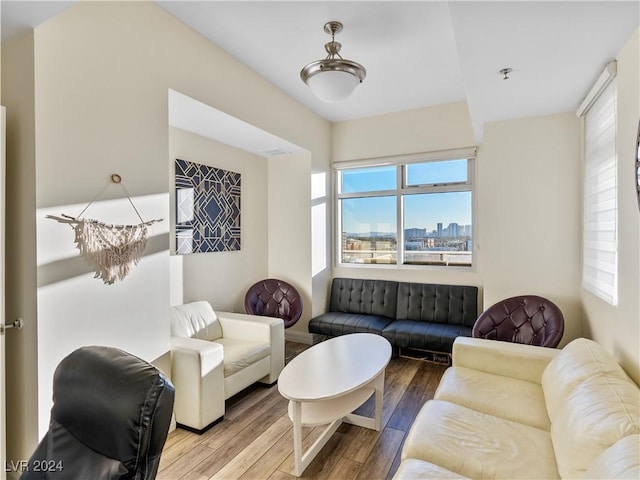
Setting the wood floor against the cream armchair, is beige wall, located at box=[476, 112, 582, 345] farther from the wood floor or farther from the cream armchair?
the cream armchair

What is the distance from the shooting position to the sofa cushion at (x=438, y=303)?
3.80m

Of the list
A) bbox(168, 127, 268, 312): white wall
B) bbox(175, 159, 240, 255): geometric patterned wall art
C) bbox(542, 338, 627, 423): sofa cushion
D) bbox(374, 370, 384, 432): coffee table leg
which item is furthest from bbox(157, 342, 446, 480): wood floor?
bbox(175, 159, 240, 255): geometric patterned wall art

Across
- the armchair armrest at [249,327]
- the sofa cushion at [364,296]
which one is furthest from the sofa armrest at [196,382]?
the sofa cushion at [364,296]

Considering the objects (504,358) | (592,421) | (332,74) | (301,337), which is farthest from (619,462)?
(301,337)

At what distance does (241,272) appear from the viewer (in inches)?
162

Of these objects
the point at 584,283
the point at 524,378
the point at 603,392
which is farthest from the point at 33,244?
the point at 584,283

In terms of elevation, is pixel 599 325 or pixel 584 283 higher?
pixel 584 283

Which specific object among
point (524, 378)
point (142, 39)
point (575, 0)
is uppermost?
point (142, 39)

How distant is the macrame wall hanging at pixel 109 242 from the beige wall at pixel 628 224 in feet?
9.19

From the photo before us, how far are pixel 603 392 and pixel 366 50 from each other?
2.75m

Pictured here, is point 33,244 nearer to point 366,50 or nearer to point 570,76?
point 366,50

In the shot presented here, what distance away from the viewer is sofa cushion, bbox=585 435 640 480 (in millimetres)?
999

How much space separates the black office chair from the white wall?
2162mm

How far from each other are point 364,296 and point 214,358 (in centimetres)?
231
